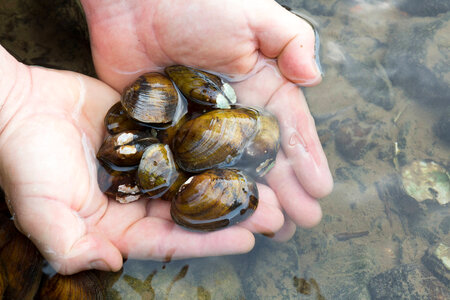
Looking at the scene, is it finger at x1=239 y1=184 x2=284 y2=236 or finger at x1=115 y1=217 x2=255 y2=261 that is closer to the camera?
finger at x1=115 y1=217 x2=255 y2=261

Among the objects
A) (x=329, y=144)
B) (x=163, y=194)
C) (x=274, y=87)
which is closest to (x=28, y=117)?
(x=163, y=194)

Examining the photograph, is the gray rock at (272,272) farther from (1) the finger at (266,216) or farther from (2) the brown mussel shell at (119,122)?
(2) the brown mussel shell at (119,122)

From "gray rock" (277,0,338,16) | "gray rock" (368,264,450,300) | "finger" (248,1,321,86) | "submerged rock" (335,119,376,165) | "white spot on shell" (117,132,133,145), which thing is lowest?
"gray rock" (368,264,450,300)

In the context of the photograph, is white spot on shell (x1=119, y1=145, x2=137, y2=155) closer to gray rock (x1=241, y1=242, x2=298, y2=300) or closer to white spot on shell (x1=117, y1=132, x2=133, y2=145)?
white spot on shell (x1=117, y1=132, x2=133, y2=145)

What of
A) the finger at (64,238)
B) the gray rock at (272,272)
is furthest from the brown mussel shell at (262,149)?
the finger at (64,238)

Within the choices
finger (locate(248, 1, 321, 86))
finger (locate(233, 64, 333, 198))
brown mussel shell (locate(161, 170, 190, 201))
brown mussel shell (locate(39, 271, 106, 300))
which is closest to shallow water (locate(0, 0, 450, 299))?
brown mussel shell (locate(39, 271, 106, 300))

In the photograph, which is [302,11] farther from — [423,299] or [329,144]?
[423,299]
